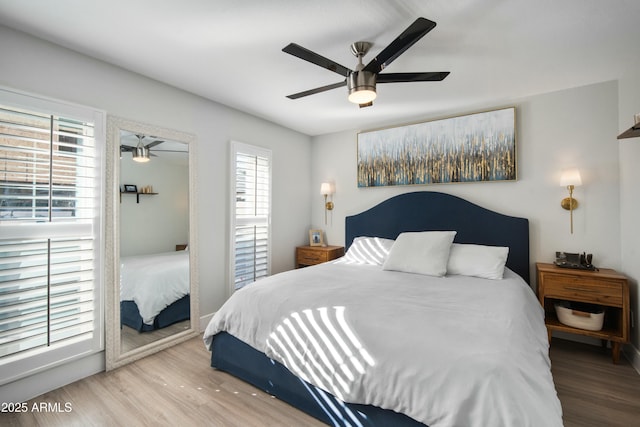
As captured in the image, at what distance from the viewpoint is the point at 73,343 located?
2.24 meters

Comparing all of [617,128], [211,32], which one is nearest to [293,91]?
[211,32]

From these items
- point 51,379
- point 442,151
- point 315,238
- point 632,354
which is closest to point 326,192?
point 315,238

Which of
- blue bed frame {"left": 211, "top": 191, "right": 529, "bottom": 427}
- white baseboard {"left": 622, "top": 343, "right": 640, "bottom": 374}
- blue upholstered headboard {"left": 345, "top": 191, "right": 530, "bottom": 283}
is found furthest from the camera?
blue upholstered headboard {"left": 345, "top": 191, "right": 530, "bottom": 283}

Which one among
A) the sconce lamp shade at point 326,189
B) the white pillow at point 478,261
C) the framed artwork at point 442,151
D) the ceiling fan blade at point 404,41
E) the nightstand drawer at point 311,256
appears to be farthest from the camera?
the sconce lamp shade at point 326,189

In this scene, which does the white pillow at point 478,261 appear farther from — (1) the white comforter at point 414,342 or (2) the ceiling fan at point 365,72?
(2) the ceiling fan at point 365,72

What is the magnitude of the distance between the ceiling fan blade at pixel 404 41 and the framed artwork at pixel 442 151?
1.96 metres

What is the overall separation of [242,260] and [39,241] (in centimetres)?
190

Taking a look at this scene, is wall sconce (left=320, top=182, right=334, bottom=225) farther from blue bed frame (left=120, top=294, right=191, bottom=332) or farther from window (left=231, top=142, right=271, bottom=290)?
blue bed frame (left=120, top=294, right=191, bottom=332)

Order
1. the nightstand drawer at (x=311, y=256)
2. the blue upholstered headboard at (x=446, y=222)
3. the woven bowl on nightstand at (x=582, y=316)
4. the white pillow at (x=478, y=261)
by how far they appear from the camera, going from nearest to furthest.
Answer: the woven bowl on nightstand at (x=582, y=316), the white pillow at (x=478, y=261), the blue upholstered headboard at (x=446, y=222), the nightstand drawer at (x=311, y=256)

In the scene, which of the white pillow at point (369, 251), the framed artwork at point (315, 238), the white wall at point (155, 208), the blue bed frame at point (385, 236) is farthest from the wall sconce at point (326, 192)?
the white wall at point (155, 208)

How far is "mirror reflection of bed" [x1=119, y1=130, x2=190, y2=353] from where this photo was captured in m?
2.59

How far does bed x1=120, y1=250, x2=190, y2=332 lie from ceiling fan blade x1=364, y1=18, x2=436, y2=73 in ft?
8.16

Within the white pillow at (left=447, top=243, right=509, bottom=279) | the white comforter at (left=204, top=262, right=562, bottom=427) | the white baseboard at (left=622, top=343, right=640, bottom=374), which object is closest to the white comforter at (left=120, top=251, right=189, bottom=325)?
the white comforter at (left=204, top=262, right=562, bottom=427)

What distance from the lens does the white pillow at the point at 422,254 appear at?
9.35 ft
